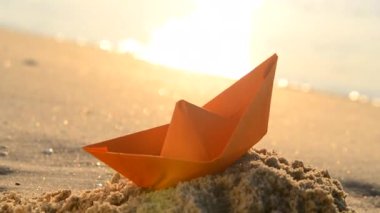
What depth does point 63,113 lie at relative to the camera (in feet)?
18.6

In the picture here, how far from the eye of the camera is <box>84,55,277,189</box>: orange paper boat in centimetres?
260

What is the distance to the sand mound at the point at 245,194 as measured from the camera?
2.47 metres

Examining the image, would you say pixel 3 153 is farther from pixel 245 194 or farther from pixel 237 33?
pixel 237 33

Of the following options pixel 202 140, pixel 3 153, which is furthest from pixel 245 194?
pixel 3 153

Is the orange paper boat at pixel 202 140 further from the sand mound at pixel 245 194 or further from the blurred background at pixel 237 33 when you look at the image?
the blurred background at pixel 237 33

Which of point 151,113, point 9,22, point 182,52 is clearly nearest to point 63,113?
point 151,113

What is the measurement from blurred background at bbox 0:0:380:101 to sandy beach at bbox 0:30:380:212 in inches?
19.9

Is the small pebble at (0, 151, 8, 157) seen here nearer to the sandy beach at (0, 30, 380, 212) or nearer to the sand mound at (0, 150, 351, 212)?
the sandy beach at (0, 30, 380, 212)

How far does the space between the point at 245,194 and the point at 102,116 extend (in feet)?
11.4

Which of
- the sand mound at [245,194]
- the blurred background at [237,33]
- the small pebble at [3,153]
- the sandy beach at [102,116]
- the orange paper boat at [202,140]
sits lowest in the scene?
→ the sand mound at [245,194]

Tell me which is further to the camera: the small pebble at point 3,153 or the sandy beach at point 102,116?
the small pebble at point 3,153

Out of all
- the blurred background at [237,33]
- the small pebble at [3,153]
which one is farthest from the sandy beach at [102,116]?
the blurred background at [237,33]

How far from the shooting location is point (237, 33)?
10.3 m

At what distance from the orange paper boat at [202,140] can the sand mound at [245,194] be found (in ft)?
0.17
